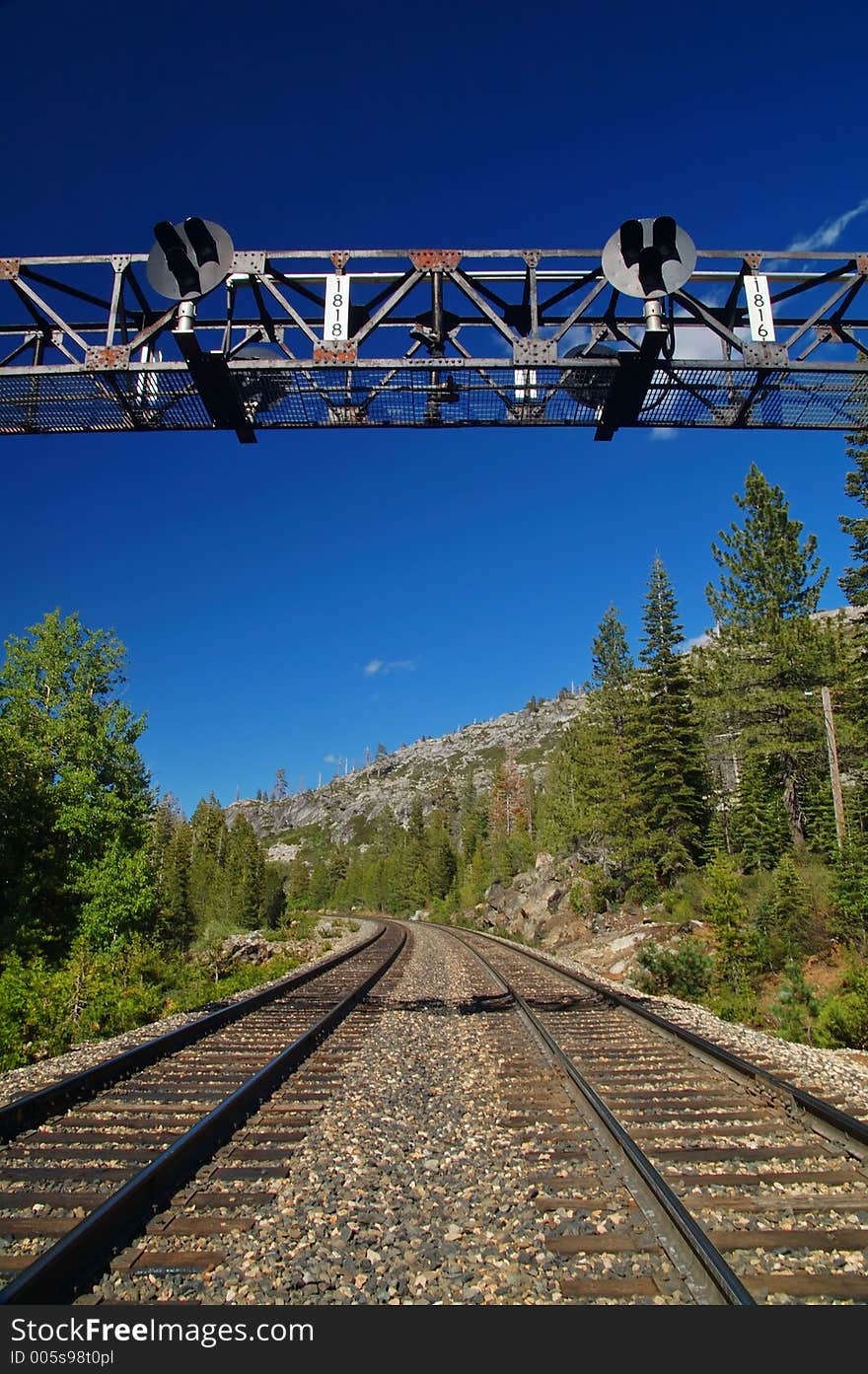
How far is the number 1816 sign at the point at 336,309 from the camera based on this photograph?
6762 millimetres

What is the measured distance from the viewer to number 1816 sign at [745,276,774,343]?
22.5 feet

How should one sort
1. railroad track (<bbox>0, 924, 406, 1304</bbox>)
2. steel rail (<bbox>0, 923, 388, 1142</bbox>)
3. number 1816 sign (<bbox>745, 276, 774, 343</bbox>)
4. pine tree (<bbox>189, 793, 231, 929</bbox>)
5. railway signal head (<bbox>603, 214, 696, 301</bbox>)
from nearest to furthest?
railroad track (<bbox>0, 924, 406, 1304</bbox>) → steel rail (<bbox>0, 923, 388, 1142</bbox>) → railway signal head (<bbox>603, 214, 696, 301</bbox>) → number 1816 sign (<bbox>745, 276, 774, 343</bbox>) → pine tree (<bbox>189, 793, 231, 929</bbox>)

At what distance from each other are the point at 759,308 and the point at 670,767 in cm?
2429

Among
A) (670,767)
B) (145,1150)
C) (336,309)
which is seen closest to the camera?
(145,1150)

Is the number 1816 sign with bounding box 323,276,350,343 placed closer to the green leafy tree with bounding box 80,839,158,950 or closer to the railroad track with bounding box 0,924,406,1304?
the railroad track with bounding box 0,924,406,1304

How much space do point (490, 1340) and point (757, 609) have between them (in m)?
28.9

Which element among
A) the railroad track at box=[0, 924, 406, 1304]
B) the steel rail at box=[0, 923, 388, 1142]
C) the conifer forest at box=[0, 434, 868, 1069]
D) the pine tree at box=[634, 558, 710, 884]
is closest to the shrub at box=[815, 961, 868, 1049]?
the conifer forest at box=[0, 434, 868, 1069]

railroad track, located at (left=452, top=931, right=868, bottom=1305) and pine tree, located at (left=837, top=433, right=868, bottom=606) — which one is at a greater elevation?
pine tree, located at (left=837, top=433, right=868, bottom=606)

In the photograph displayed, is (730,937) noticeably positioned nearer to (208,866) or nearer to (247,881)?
(247,881)

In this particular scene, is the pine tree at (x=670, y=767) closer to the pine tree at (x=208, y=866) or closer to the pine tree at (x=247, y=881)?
the pine tree at (x=247, y=881)

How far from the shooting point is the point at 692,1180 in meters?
4.66

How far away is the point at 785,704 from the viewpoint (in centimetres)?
2634

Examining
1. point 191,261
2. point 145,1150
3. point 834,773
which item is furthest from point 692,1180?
point 834,773

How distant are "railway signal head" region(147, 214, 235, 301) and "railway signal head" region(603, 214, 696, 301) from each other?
3.46 meters
